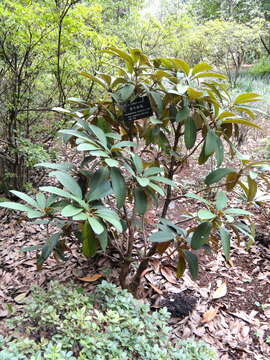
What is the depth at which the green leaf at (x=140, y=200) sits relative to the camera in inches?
42.9

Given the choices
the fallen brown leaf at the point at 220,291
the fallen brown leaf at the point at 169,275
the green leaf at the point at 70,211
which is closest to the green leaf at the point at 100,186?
the green leaf at the point at 70,211

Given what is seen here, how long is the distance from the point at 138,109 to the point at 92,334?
914 mm

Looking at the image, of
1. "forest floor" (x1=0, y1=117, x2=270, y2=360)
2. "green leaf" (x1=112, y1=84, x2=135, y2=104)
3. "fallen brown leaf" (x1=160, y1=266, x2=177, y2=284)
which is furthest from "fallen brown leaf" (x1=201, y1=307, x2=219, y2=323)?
"green leaf" (x1=112, y1=84, x2=135, y2=104)

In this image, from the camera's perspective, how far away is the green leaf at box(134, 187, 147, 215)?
3.57ft

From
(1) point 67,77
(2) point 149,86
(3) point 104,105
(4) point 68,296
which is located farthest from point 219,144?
(1) point 67,77

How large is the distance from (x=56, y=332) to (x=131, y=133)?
0.93 metres

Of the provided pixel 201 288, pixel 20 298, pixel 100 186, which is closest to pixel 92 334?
pixel 100 186

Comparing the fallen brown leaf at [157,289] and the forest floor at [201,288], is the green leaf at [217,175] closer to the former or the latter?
the forest floor at [201,288]

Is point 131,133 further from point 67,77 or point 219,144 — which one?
point 67,77

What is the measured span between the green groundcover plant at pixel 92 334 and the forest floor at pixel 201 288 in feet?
0.93

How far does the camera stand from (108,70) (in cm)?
265

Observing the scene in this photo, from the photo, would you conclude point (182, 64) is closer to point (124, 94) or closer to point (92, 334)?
point (124, 94)

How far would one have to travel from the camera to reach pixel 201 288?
1.74 m

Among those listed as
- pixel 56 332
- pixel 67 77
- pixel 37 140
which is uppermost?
pixel 67 77
